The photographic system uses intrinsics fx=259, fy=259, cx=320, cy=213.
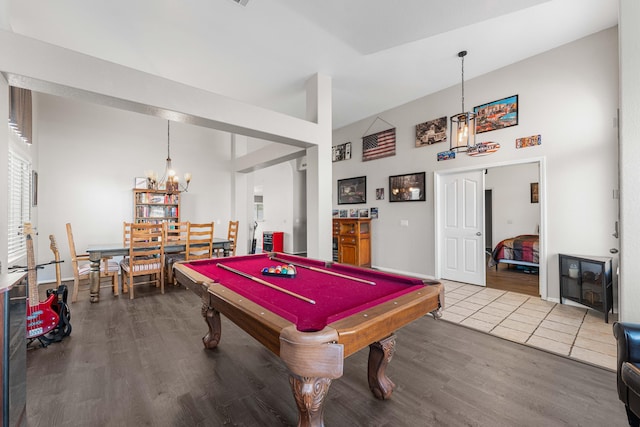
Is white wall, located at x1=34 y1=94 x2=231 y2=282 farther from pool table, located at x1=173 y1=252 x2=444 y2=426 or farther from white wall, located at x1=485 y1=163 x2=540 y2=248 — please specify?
white wall, located at x1=485 y1=163 x2=540 y2=248

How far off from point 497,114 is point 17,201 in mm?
7084

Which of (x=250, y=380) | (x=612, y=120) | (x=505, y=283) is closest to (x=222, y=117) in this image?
(x=250, y=380)

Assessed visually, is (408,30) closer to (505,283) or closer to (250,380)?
(250,380)

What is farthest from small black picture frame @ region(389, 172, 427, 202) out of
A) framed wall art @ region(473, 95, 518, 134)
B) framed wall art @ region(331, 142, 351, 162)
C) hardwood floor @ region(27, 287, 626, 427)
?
hardwood floor @ region(27, 287, 626, 427)

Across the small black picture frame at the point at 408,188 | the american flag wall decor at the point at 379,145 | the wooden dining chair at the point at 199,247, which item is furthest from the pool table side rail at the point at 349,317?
the american flag wall decor at the point at 379,145

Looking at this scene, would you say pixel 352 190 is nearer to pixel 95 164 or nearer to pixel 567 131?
pixel 567 131

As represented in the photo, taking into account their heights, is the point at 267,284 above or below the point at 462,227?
below

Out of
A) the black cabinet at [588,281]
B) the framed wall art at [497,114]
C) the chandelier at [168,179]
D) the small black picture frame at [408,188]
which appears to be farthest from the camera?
the small black picture frame at [408,188]

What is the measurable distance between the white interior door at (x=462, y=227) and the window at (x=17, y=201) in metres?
6.30

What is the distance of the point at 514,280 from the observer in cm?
479

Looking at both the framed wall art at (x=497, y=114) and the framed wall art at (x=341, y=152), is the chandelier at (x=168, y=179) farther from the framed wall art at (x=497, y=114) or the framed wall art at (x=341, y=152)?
the framed wall art at (x=497, y=114)

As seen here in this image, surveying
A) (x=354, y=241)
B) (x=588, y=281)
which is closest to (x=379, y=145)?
(x=354, y=241)

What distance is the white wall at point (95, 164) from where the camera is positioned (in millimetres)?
4609

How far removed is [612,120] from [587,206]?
1061 millimetres
